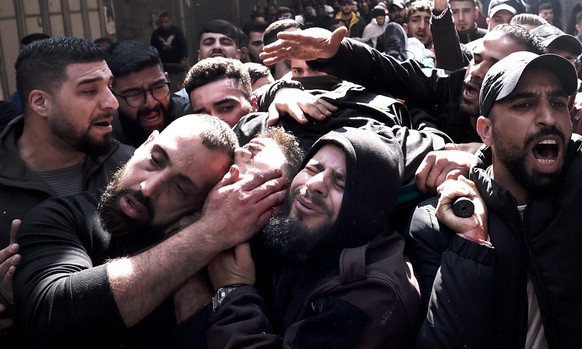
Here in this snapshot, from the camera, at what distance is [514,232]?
7.82 feet

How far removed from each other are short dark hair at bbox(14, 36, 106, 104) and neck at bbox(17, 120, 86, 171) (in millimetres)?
230

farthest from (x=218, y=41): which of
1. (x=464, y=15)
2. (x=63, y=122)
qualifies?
(x=63, y=122)

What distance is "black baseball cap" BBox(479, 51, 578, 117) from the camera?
2508 mm

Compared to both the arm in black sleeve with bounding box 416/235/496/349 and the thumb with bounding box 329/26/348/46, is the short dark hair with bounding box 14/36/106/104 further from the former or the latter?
the arm in black sleeve with bounding box 416/235/496/349

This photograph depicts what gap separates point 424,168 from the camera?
2.78 metres

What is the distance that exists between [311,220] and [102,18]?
29.9 ft

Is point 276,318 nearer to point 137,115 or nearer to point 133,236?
point 133,236

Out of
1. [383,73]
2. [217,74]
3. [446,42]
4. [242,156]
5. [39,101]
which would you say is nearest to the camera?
[242,156]

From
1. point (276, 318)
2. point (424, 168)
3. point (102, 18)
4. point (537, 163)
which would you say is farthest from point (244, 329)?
point (102, 18)

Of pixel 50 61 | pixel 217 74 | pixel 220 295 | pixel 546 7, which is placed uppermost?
pixel 50 61

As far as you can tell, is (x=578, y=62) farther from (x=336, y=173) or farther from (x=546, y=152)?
(x=336, y=173)

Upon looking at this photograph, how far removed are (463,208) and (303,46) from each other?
1423mm

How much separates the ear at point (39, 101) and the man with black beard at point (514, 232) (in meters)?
1.99


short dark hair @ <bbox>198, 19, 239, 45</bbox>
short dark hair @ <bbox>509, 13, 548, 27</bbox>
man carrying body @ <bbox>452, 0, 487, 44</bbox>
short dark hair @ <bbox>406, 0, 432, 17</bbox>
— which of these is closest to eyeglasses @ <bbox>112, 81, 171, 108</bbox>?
short dark hair @ <bbox>198, 19, 239, 45</bbox>
